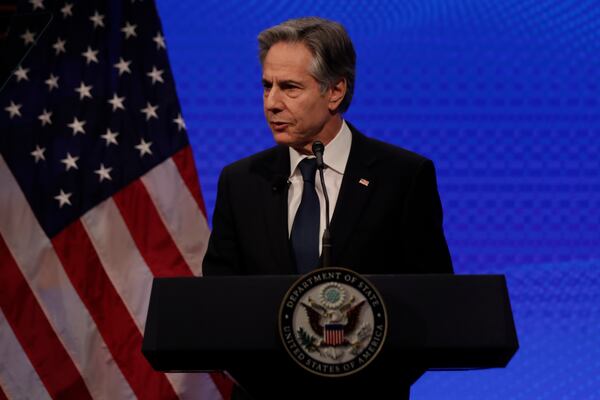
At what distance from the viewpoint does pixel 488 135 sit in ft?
10.5

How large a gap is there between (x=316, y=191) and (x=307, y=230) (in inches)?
3.8

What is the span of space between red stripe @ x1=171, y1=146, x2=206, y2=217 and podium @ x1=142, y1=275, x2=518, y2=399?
1.90 m

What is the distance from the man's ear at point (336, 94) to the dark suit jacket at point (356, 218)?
84 mm

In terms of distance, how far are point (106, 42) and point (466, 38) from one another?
1374 millimetres

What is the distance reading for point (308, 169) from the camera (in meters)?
1.86

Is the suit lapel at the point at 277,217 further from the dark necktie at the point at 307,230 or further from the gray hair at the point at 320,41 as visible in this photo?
the gray hair at the point at 320,41

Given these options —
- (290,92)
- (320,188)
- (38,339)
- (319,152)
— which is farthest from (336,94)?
(38,339)

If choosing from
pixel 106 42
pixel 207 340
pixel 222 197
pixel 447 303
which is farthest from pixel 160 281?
pixel 106 42

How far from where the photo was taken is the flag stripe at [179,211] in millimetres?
3225

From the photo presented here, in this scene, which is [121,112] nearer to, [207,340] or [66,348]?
[66,348]

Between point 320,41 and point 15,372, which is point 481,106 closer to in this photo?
point 320,41

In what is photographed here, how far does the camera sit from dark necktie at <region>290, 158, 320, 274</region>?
176cm

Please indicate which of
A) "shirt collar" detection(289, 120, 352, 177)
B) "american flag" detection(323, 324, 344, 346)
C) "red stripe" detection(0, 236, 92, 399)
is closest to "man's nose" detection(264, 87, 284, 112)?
"shirt collar" detection(289, 120, 352, 177)

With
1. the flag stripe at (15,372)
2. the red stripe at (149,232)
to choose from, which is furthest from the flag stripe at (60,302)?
the red stripe at (149,232)
